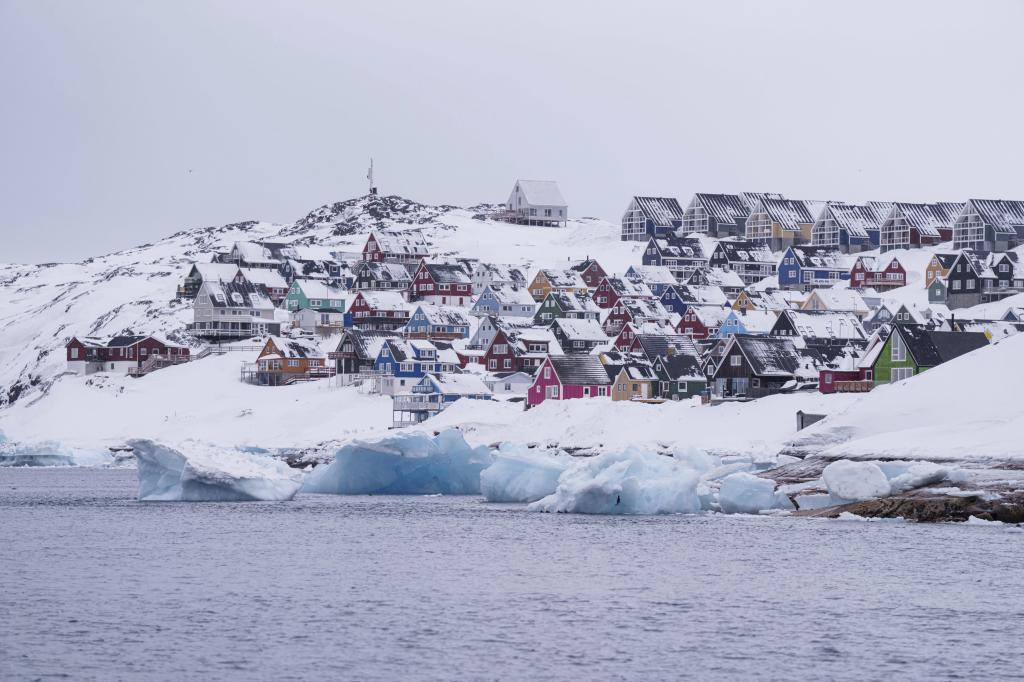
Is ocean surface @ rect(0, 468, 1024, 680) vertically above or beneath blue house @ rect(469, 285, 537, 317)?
beneath

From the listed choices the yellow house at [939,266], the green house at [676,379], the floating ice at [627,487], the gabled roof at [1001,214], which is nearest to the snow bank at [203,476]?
the floating ice at [627,487]

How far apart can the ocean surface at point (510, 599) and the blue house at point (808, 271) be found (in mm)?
100138

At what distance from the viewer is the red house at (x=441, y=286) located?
145 meters

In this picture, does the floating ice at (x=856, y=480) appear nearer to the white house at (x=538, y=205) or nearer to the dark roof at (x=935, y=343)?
the dark roof at (x=935, y=343)

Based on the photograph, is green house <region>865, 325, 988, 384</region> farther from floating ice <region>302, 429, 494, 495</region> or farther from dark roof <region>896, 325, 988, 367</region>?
floating ice <region>302, 429, 494, 495</region>

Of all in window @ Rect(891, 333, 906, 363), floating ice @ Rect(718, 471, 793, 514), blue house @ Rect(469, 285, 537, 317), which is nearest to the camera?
floating ice @ Rect(718, 471, 793, 514)

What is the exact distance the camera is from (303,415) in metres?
105

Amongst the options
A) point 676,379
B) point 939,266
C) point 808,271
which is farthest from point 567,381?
point 808,271

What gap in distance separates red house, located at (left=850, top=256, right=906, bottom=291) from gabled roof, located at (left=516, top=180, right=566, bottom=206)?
5325 cm

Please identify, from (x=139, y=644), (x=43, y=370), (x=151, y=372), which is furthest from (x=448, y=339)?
(x=139, y=644)

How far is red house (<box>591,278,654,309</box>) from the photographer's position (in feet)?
472

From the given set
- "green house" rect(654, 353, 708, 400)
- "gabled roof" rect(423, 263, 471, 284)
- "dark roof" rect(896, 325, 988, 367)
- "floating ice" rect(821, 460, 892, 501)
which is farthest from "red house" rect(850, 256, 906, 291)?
"floating ice" rect(821, 460, 892, 501)

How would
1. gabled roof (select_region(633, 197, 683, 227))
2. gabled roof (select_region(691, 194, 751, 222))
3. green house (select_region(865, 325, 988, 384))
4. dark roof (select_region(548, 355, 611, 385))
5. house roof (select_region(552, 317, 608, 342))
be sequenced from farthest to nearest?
1. gabled roof (select_region(633, 197, 683, 227))
2. gabled roof (select_region(691, 194, 751, 222))
3. house roof (select_region(552, 317, 608, 342))
4. dark roof (select_region(548, 355, 611, 385))
5. green house (select_region(865, 325, 988, 384))

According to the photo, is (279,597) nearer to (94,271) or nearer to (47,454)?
(47,454)
